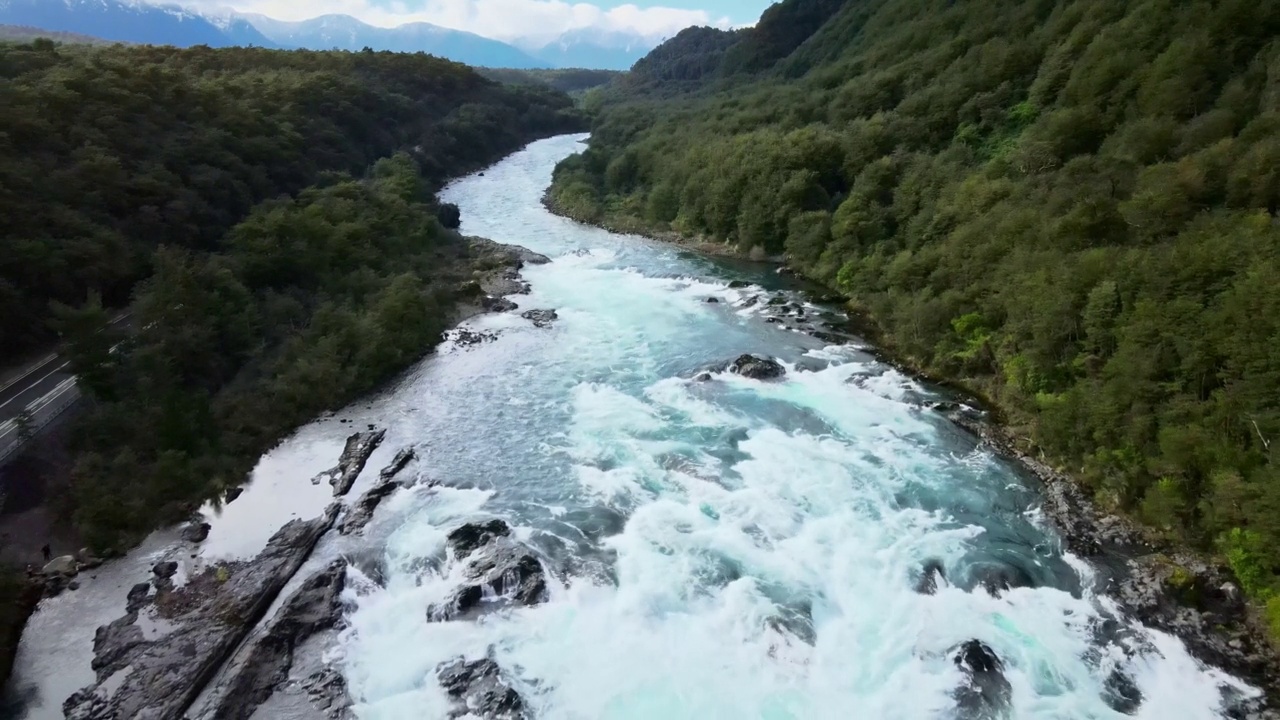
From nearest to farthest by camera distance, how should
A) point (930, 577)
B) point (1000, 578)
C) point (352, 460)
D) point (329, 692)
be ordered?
point (329, 692), point (1000, 578), point (930, 577), point (352, 460)

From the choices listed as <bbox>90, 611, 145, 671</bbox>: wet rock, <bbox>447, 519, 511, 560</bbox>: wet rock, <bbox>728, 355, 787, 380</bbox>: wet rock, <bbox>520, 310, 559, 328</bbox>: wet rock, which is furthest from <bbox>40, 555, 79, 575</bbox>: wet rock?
<bbox>728, 355, 787, 380</bbox>: wet rock

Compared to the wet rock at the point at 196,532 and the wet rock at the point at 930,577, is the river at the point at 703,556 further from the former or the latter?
the wet rock at the point at 196,532

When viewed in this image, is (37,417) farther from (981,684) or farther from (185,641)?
(981,684)

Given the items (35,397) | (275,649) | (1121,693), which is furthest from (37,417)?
(1121,693)

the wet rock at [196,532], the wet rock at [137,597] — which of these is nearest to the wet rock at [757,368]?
the wet rock at [196,532]

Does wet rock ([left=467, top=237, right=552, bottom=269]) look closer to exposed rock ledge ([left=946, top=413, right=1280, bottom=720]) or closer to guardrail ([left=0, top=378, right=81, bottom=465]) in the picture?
guardrail ([left=0, top=378, right=81, bottom=465])

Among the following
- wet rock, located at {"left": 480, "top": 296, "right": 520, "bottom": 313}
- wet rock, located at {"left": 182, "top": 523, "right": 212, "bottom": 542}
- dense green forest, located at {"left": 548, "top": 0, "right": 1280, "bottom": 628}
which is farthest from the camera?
wet rock, located at {"left": 480, "top": 296, "right": 520, "bottom": 313}

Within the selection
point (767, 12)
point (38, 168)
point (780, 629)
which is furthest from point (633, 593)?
point (767, 12)
